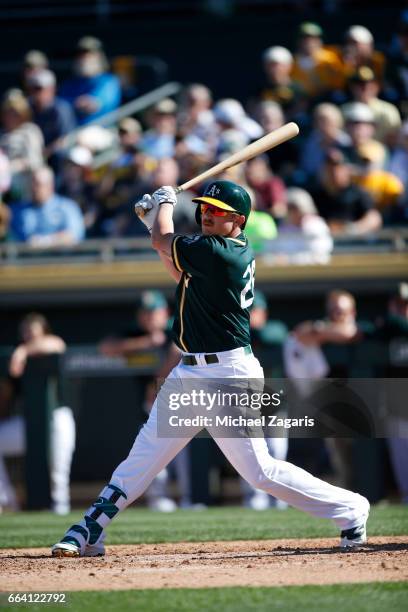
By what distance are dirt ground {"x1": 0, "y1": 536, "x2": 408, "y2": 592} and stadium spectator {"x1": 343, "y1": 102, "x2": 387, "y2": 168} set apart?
18.0ft

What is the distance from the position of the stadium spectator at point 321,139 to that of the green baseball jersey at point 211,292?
5.83 meters

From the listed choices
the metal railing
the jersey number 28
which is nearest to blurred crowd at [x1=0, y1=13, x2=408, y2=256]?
the metal railing

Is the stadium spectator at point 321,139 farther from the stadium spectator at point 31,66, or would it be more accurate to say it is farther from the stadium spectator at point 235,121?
the stadium spectator at point 31,66

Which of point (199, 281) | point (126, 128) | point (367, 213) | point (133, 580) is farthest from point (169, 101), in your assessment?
point (133, 580)

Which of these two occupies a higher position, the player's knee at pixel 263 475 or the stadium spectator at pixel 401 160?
the stadium spectator at pixel 401 160

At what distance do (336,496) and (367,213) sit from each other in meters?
5.44

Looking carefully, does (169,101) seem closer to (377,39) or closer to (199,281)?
(377,39)

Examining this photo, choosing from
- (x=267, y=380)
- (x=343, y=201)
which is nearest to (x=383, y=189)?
(x=343, y=201)

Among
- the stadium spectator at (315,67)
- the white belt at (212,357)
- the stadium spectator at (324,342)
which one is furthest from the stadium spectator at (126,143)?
the white belt at (212,357)

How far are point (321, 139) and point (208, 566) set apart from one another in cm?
664

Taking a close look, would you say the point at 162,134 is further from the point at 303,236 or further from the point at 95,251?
the point at 303,236

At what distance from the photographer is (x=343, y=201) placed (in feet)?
34.9

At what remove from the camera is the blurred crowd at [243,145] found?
10602 mm

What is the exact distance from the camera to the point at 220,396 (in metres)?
5.34
